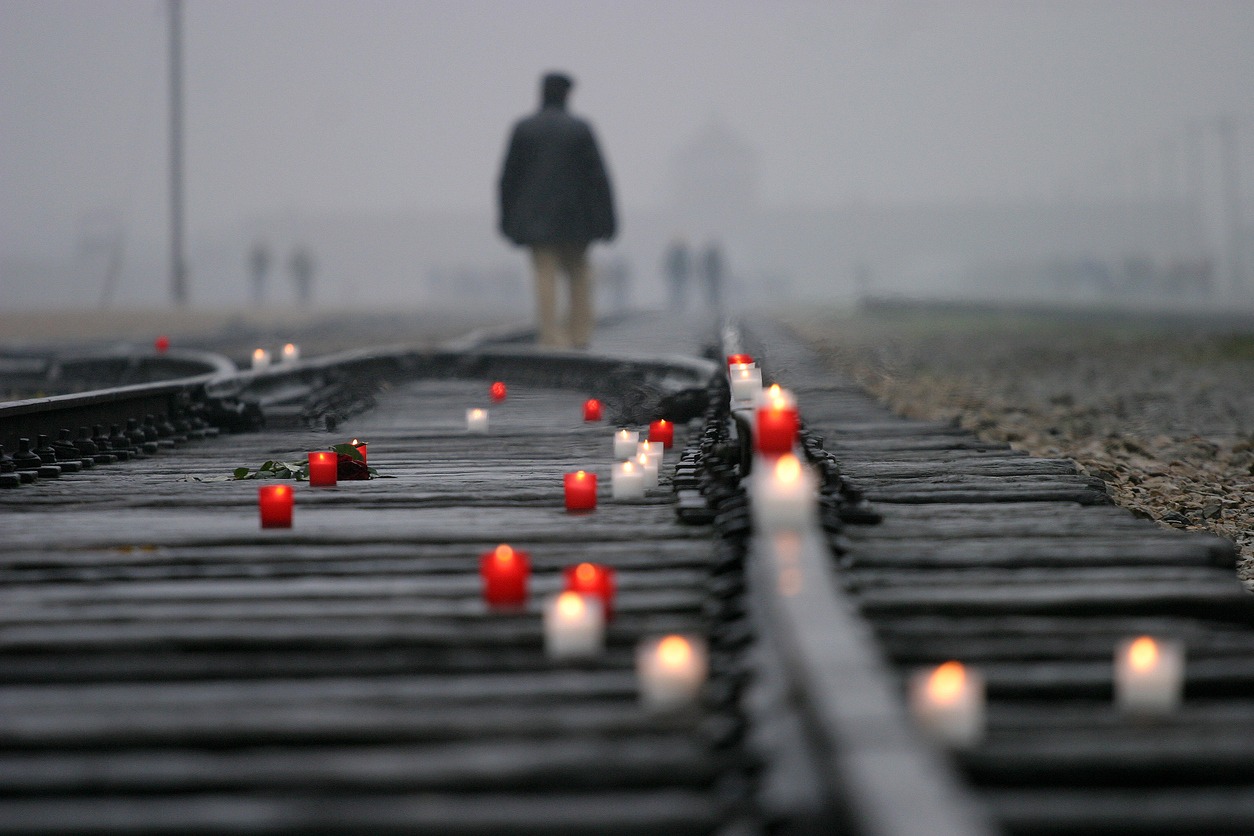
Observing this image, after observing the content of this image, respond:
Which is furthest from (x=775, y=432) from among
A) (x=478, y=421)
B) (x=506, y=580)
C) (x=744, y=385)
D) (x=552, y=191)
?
(x=552, y=191)

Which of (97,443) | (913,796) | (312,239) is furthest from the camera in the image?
(312,239)

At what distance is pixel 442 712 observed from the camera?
280cm

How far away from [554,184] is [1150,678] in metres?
11.2

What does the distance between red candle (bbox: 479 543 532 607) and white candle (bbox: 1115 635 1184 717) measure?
129cm

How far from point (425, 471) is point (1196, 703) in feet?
12.4

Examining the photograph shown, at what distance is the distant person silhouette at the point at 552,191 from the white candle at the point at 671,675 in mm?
10953

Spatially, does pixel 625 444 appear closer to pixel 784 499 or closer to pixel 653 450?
pixel 653 450

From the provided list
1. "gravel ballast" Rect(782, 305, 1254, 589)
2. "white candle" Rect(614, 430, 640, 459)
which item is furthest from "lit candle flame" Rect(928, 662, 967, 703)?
"gravel ballast" Rect(782, 305, 1254, 589)

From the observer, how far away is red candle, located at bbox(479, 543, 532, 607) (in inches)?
135

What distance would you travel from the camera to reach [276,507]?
175 inches

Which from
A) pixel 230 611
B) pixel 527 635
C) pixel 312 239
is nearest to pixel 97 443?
pixel 230 611

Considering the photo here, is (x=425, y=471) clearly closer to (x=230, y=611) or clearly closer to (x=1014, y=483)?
(x=1014, y=483)

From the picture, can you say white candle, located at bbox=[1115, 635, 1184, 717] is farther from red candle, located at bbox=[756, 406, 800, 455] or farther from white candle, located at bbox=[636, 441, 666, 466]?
white candle, located at bbox=[636, 441, 666, 466]

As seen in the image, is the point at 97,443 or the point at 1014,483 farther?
the point at 97,443
